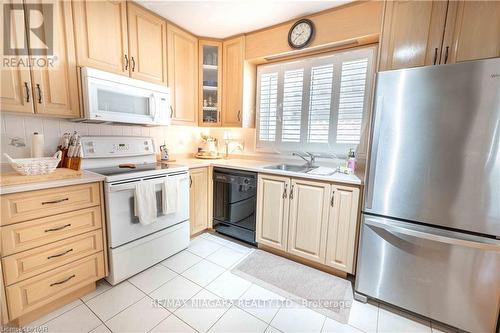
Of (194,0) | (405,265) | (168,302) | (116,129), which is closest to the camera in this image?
(405,265)

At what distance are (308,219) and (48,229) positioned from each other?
1952 mm

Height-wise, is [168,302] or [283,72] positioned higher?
[283,72]

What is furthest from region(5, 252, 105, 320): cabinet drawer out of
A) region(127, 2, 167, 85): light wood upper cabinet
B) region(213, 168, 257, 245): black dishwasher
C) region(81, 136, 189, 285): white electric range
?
region(127, 2, 167, 85): light wood upper cabinet

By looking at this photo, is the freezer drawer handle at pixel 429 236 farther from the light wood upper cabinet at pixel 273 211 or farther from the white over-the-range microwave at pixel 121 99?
the white over-the-range microwave at pixel 121 99

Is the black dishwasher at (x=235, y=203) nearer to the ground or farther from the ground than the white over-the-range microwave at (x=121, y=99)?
nearer to the ground

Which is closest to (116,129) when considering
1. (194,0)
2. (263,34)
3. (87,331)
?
(194,0)

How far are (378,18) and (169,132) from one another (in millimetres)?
2467

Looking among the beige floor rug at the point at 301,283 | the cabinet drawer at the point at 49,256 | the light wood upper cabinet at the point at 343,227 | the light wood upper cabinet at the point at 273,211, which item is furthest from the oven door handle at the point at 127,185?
the light wood upper cabinet at the point at 343,227

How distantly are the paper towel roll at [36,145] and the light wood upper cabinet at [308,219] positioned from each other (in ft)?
6.92

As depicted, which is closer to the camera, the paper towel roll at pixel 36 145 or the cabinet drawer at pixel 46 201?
the cabinet drawer at pixel 46 201

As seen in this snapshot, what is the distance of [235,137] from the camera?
10.2 ft

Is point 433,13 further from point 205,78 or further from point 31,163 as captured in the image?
point 31,163

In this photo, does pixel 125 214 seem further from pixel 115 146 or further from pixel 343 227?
pixel 343 227

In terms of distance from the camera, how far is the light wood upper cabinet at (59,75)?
1.55 metres
